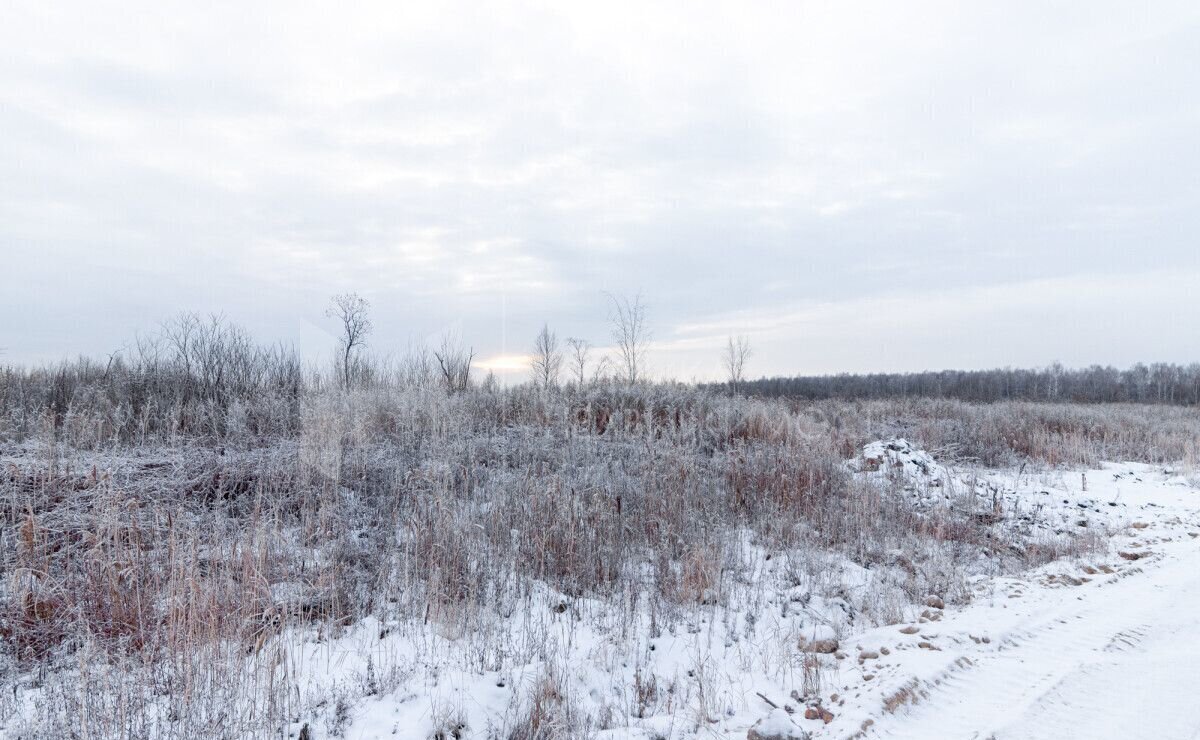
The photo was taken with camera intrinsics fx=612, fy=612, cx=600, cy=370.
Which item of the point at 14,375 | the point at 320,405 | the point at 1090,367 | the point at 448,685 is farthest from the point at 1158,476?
the point at 1090,367

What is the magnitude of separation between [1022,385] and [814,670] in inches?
3438

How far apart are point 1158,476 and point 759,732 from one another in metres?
14.6

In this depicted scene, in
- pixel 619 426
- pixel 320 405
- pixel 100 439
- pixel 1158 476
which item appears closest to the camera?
pixel 100 439

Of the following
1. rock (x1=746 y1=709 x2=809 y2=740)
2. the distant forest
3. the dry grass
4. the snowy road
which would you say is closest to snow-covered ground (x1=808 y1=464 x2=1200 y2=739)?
the snowy road

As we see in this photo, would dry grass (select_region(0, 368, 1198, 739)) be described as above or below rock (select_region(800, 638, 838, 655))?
above

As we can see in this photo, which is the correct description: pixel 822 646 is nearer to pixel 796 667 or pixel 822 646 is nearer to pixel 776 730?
pixel 796 667

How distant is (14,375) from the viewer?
476 inches

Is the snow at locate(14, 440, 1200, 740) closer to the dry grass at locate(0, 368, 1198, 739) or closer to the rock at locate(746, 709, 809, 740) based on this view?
the rock at locate(746, 709, 809, 740)

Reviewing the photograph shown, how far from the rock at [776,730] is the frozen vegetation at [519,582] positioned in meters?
0.02

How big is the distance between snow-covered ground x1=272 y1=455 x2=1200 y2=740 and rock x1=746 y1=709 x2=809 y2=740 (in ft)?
0.05

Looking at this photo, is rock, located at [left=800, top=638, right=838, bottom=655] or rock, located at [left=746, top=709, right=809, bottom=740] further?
rock, located at [left=800, top=638, right=838, bottom=655]

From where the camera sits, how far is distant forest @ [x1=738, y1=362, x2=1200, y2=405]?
212 ft

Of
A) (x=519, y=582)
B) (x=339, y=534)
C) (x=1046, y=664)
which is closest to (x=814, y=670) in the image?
(x=1046, y=664)

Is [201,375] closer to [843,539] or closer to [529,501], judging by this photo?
[529,501]
